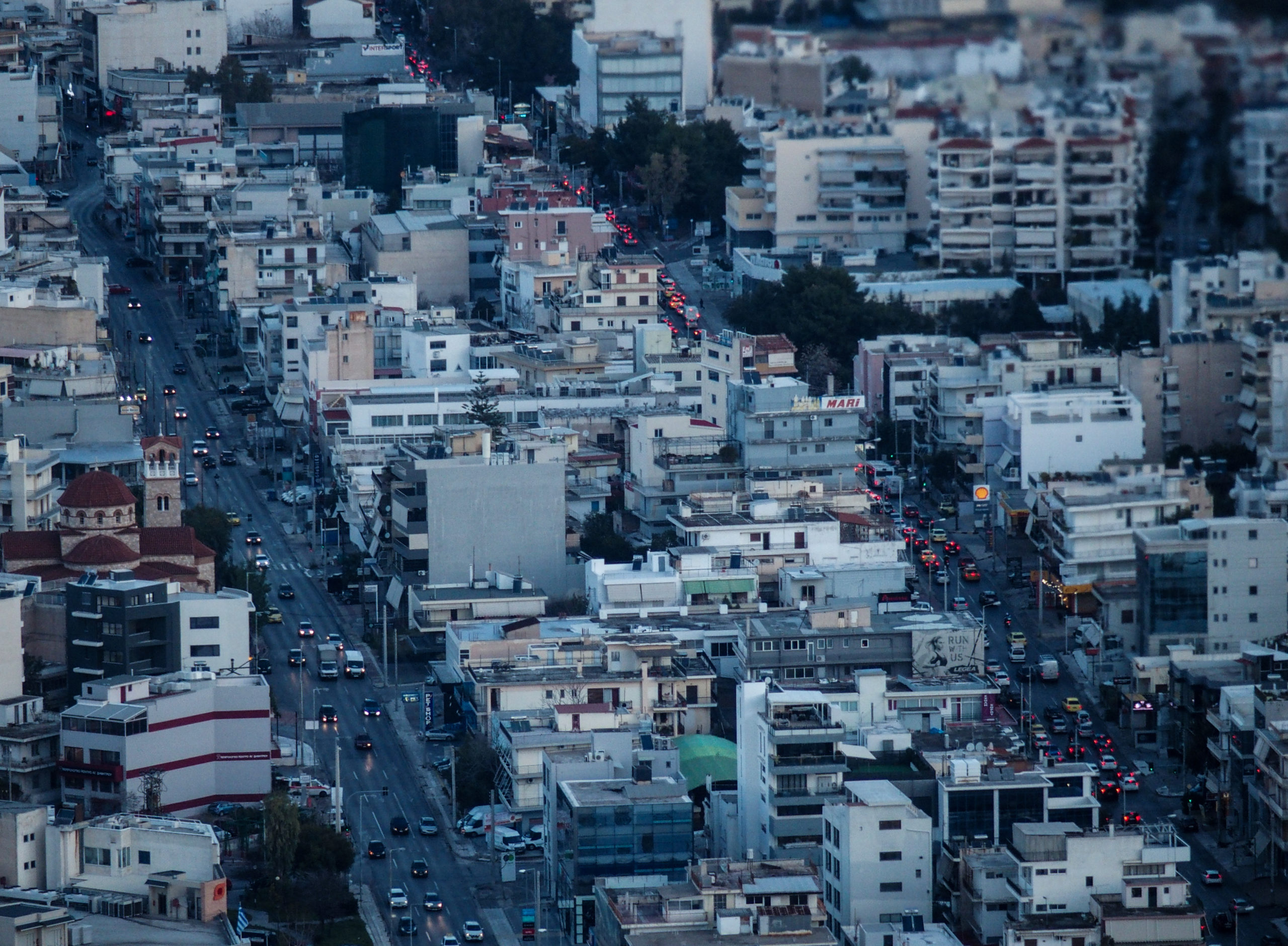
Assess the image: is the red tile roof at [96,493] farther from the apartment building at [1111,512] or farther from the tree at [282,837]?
the apartment building at [1111,512]

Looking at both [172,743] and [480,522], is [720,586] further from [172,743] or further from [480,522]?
[172,743]

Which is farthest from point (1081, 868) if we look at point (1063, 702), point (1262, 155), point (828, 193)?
point (828, 193)

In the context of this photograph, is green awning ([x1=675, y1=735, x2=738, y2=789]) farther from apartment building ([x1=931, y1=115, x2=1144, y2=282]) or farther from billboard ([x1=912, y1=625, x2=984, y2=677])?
apartment building ([x1=931, y1=115, x2=1144, y2=282])

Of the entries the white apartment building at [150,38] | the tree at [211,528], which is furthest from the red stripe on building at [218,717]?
the white apartment building at [150,38]

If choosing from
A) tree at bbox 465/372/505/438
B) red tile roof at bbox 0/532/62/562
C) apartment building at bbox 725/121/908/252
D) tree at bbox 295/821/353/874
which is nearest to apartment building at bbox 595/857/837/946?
tree at bbox 295/821/353/874

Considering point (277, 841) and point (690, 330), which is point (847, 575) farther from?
point (690, 330)

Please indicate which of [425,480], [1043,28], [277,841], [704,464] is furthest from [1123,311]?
[1043,28]
